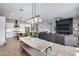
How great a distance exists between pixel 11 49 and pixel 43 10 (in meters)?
1.05

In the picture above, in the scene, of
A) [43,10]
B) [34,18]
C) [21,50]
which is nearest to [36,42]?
[21,50]

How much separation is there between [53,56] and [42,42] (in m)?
0.37

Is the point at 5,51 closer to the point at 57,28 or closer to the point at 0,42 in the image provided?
the point at 0,42

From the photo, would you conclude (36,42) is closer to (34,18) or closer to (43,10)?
(34,18)

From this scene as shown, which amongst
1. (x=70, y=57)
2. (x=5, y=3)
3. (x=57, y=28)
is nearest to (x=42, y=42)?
(x=57, y=28)

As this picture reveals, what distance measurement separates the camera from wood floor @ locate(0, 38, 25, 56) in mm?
1909

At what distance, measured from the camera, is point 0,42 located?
1.92 m

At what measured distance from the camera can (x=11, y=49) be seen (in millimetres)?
1916

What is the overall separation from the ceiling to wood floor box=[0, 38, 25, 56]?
0.48m

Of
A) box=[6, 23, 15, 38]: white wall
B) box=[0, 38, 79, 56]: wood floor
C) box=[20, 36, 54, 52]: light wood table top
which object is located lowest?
box=[0, 38, 79, 56]: wood floor

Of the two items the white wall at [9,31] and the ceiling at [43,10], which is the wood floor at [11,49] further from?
the ceiling at [43,10]

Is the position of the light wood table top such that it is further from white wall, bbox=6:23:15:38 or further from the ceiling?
the ceiling

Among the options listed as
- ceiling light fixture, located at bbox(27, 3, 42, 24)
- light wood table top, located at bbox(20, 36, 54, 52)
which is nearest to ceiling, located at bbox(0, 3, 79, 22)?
ceiling light fixture, located at bbox(27, 3, 42, 24)

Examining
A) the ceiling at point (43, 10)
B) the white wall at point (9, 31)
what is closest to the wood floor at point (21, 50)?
the white wall at point (9, 31)
